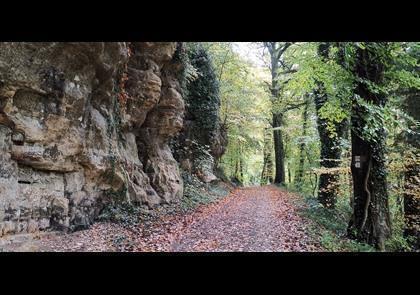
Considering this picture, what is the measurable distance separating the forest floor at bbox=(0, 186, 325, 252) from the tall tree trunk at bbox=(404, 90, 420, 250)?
261 centimetres

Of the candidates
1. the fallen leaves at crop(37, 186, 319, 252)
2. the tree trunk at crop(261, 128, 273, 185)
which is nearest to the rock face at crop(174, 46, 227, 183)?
the fallen leaves at crop(37, 186, 319, 252)

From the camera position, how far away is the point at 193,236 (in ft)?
19.7

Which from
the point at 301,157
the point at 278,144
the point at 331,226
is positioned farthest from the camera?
the point at 278,144

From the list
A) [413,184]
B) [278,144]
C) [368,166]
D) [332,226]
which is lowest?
[332,226]

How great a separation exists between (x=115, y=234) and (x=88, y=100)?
2.62 metres

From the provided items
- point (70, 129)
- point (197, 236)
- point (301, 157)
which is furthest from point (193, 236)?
point (301, 157)

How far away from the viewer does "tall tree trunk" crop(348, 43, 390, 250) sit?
19.8ft

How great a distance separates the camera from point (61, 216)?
5414mm

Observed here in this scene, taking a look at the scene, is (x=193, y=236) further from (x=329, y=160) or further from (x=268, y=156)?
(x=268, y=156)

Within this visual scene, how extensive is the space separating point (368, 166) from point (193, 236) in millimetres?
3573

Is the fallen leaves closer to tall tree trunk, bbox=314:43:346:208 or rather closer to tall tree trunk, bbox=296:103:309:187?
tall tree trunk, bbox=314:43:346:208
